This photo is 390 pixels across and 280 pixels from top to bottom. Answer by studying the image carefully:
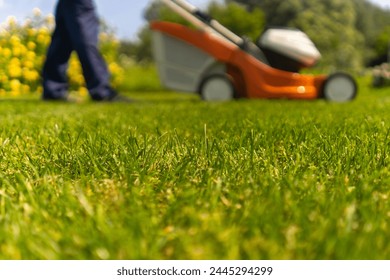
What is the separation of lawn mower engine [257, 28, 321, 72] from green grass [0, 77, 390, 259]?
2.81 metres

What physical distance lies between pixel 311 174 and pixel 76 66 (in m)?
7.22

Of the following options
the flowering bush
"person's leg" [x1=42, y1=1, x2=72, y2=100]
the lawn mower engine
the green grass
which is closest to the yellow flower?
the flowering bush

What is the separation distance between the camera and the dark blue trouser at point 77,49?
409cm

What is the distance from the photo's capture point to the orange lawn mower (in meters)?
4.70

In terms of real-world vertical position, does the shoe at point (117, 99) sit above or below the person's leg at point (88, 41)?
below

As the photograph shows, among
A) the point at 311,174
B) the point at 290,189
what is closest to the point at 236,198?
the point at 290,189

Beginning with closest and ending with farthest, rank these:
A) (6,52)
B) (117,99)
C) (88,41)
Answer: (88,41) → (117,99) → (6,52)

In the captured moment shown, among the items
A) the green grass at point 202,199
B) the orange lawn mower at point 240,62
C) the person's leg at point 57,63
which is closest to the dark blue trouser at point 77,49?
the person's leg at point 57,63

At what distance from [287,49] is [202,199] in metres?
3.72

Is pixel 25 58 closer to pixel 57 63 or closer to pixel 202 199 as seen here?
pixel 57 63

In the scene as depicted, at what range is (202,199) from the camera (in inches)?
46.6

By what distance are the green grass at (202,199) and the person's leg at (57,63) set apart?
2694 mm

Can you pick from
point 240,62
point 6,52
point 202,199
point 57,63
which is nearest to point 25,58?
point 6,52

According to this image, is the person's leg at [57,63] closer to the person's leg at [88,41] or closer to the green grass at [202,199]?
the person's leg at [88,41]
